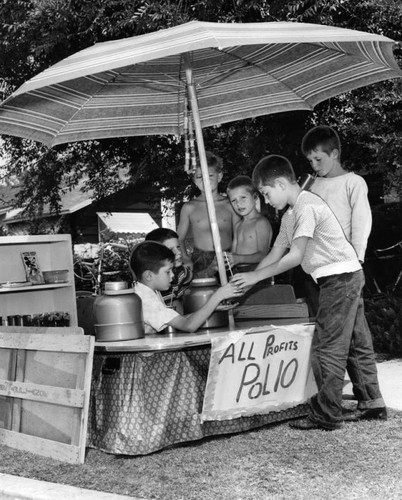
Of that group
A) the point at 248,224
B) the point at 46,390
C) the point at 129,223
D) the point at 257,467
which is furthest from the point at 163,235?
the point at 129,223

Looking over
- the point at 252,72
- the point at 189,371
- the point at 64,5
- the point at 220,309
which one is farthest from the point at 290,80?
the point at 64,5

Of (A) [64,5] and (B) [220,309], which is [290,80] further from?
(A) [64,5]

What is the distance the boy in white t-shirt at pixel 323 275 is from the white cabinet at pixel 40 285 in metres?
3.99

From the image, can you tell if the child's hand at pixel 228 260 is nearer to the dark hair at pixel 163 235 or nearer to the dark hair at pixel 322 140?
the dark hair at pixel 163 235

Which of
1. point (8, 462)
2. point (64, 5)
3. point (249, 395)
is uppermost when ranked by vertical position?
point (64, 5)

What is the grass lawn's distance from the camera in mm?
4223

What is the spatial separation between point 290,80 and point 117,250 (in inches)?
285

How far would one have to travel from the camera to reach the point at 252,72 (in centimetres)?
662

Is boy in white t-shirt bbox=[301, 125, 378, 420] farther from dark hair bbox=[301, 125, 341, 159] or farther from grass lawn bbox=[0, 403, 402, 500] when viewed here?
grass lawn bbox=[0, 403, 402, 500]

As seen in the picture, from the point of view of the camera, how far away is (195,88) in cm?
630

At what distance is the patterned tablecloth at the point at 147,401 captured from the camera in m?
5.04

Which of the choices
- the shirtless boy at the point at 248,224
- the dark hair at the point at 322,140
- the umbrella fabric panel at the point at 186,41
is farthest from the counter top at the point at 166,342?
the umbrella fabric panel at the point at 186,41

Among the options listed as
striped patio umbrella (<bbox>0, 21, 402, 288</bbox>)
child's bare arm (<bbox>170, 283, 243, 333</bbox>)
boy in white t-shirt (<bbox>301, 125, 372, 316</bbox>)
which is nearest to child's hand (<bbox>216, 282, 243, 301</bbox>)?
child's bare arm (<bbox>170, 283, 243, 333</bbox>)

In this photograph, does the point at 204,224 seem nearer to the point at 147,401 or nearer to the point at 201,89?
the point at 201,89
